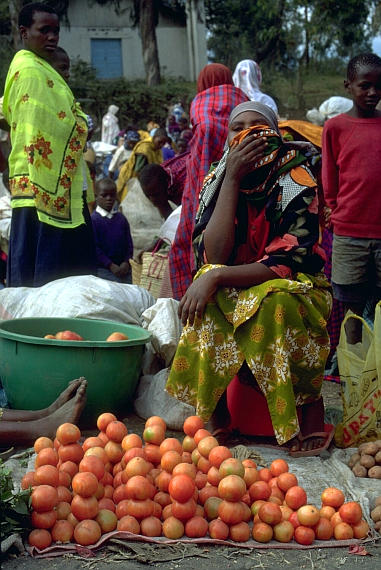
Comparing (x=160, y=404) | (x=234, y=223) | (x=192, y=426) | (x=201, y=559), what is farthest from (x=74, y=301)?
(x=201, y=559)

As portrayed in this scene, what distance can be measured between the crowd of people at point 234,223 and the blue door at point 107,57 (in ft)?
95.2

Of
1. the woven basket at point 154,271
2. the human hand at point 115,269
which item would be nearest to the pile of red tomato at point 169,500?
the woven basket at point 154,271

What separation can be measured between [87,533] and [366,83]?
3.29 metres

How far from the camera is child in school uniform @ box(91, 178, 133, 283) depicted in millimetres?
6746

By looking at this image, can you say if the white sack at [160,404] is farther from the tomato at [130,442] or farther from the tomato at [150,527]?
the tomato at [150,527]

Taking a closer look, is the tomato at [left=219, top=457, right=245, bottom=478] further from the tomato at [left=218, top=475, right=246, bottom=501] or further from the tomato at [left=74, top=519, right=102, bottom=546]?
the tomato at [left=74, top=519, right=102, bottom=546]

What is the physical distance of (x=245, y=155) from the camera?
135 inches

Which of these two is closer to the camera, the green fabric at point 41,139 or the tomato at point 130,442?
the tomato at point 130,442

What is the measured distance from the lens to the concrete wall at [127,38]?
111 ft

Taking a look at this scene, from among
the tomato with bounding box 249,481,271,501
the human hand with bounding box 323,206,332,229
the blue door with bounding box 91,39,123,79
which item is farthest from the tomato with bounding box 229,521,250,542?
the blue door with bounding box 91,39,123,79

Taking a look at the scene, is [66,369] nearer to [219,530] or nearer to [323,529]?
[219,530]

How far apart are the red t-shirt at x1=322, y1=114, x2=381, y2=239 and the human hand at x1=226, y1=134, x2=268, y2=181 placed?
132 cm

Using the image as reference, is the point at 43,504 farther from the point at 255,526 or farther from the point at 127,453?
the point at 255,526

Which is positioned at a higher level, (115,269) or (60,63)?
(60,63)
